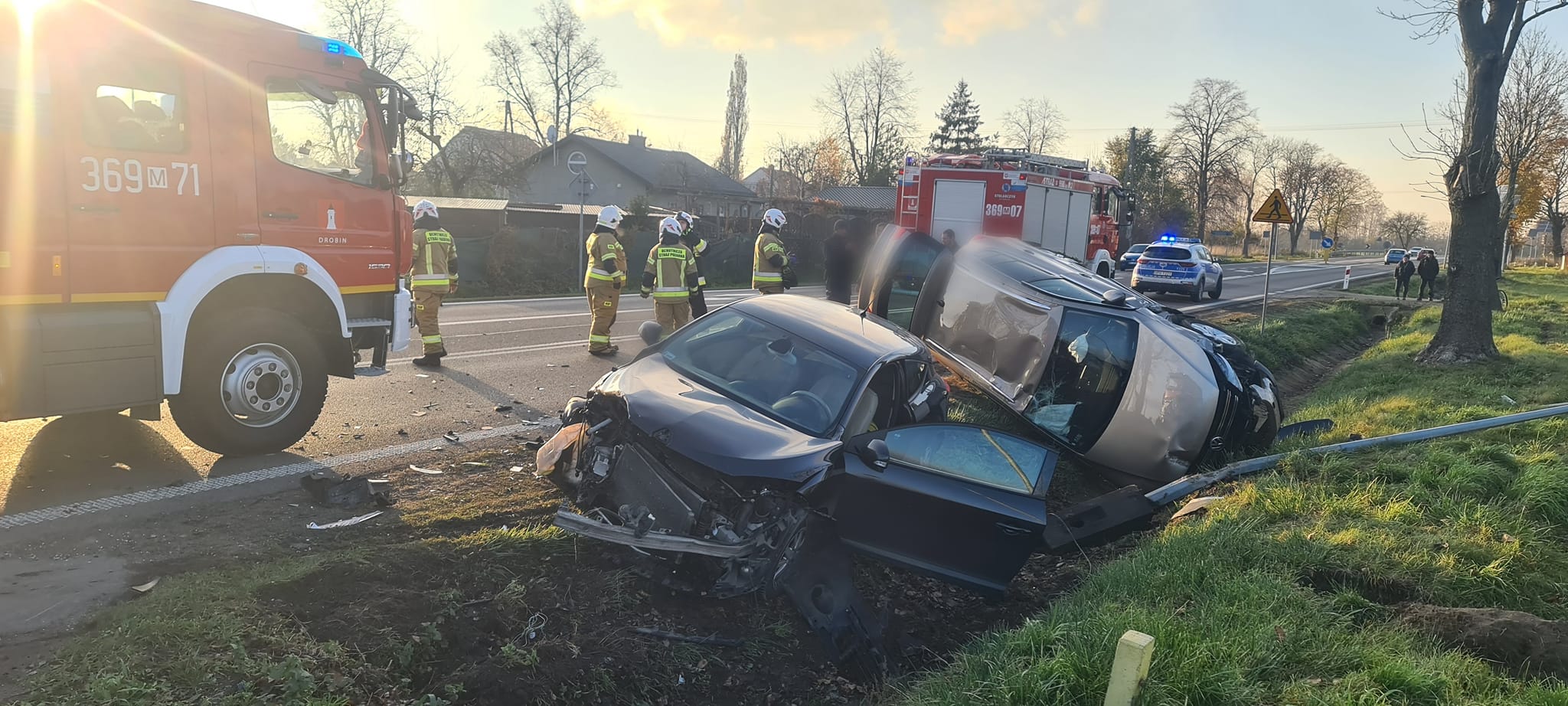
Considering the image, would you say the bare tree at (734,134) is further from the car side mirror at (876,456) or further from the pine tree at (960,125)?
the car side mirror at (876,456)

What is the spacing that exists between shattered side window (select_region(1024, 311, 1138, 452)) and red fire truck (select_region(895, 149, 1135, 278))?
8961 mm

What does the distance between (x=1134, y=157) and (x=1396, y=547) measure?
212 feet

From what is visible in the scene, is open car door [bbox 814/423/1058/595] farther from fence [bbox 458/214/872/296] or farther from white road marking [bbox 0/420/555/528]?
fence [bbox 458/214/872/296]

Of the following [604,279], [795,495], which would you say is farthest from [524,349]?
[795,495]

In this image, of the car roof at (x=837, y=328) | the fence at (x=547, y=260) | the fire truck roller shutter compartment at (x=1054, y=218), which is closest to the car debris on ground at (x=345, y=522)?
the car roof at (x=837, y=328)

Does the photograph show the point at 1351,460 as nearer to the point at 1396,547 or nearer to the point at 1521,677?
the point at 1396,547

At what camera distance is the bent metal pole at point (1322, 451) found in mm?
5590

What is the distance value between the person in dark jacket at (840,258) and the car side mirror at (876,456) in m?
6.28

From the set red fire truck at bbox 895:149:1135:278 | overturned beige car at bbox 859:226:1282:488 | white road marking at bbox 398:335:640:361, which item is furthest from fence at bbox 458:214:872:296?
overturned beige car at bbox 859:226:1282:488

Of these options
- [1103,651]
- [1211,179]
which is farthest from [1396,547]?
[1211,179]

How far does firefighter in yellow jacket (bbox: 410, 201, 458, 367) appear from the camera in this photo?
29.2ft

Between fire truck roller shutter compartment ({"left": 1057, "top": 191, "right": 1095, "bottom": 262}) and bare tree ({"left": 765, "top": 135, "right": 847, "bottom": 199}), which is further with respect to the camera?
bare tree ({"left": 765, "top": 135, "right": 847, "bottom": 199})

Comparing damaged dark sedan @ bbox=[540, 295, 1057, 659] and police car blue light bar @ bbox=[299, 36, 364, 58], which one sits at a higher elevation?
police car blue light bar @ bbox=[299, 36, 364, 58]

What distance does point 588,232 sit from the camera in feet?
78.5
